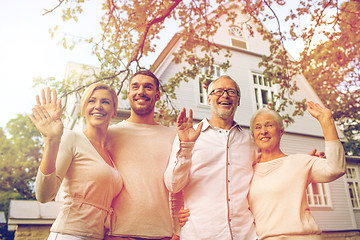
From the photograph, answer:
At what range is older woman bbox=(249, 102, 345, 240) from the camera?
91.6 inches

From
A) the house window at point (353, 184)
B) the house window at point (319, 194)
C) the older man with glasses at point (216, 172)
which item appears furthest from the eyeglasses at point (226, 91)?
the house window at point (353, 184)

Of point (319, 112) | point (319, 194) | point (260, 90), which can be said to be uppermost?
point (260, 90)

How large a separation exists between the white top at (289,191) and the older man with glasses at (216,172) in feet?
0.37

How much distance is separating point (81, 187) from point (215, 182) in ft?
3.65

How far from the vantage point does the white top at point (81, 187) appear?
2.19m

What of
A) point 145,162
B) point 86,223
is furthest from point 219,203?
point 86,223

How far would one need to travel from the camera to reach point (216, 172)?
8.56 feet

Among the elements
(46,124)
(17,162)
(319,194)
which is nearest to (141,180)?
(46,124)

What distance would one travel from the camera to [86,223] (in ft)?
7.31

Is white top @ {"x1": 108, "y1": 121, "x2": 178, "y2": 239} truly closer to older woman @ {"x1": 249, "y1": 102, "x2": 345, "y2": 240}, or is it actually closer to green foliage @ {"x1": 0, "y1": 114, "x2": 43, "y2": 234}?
older woman @ {"x1": 249, "y1": 102, "x2": 345, "y2": 240}

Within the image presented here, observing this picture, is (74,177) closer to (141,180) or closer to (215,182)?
(141,180)

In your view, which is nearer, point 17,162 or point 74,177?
point 74,177

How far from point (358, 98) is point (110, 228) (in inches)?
752

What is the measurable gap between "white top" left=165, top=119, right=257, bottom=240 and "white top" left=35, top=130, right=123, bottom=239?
53cm
